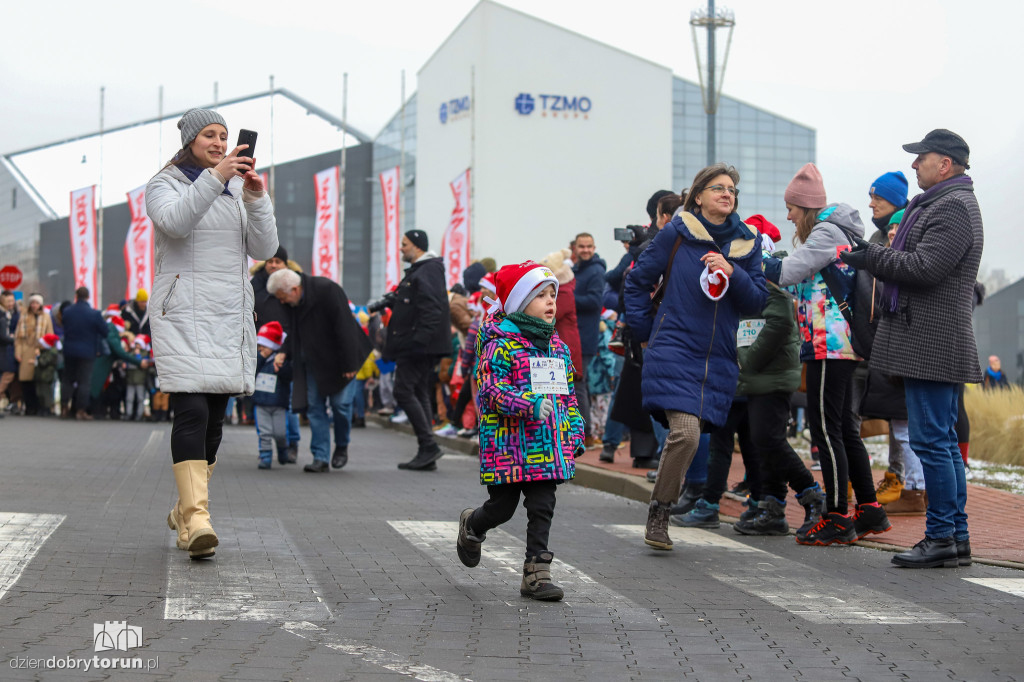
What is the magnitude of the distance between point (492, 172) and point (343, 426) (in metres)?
39.8

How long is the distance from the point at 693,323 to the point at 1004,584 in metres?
2.07

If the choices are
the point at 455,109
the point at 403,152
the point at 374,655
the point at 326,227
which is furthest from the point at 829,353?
the point at 403,152

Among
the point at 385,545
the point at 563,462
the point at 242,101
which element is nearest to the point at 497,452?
the point at 563,462

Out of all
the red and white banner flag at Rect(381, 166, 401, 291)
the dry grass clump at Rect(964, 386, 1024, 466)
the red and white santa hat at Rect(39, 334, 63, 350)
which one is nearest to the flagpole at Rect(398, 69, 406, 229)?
the red and white banner flag at Rect(381, 166, 401, 291)

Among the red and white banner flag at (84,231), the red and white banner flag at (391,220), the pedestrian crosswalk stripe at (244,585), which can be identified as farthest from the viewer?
the red and white banner flag at (391,220)

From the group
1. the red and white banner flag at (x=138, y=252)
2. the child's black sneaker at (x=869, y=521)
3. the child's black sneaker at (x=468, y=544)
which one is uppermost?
the red and white banner flag at (x=138, y=252)

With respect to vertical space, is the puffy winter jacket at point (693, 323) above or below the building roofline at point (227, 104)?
below

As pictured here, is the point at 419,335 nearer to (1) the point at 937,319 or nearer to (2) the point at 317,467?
(2) the point at 317,467

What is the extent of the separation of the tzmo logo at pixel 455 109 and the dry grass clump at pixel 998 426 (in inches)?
1493

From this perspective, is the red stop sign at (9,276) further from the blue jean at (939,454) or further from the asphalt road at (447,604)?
the blue jean at (939,454)

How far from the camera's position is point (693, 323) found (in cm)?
691

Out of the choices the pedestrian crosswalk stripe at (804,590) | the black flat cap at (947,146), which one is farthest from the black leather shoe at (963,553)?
the black flat cap at (947,146)

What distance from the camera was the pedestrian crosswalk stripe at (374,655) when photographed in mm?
4062

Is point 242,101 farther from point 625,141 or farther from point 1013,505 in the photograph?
point 1013,505
